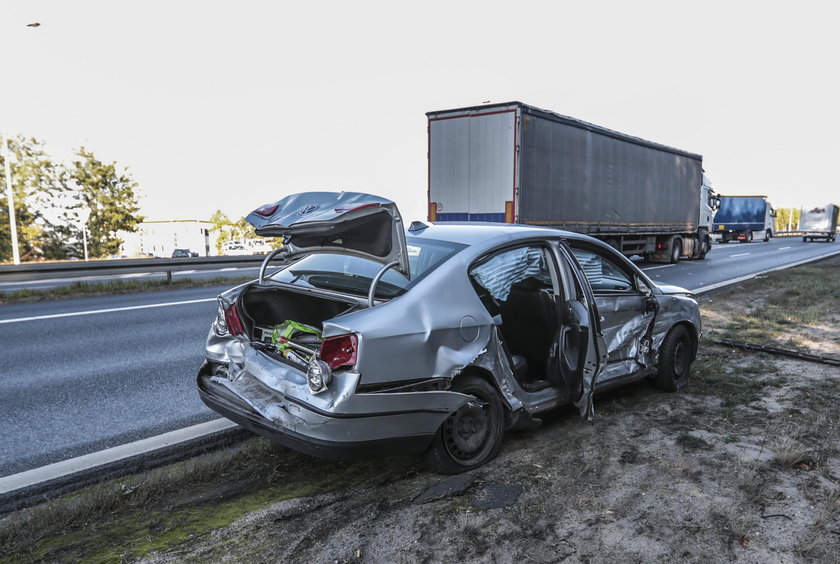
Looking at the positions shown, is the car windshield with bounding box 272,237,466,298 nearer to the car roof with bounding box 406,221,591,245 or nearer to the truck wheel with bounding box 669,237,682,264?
the car roof with bounding box 406,221,591,245

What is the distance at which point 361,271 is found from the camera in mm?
3879

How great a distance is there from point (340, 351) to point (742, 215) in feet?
162

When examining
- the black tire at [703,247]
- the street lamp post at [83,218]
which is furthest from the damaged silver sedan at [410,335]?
the street lamp post at [83,218]

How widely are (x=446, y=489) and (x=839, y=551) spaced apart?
1.82 metres

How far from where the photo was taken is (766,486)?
320 centimetres

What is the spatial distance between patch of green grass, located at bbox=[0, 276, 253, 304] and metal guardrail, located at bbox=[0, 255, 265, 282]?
283mm

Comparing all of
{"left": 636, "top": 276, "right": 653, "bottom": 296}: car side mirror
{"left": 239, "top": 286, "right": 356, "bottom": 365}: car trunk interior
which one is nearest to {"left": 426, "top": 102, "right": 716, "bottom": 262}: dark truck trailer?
{"left": 636, "top": 276, "right": 653, "bottom": 296}: car side mirror

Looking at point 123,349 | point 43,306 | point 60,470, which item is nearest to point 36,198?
point 43,306

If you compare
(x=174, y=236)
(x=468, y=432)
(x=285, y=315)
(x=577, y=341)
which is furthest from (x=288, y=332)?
(x=174, y=236)

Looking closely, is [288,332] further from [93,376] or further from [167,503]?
[93,376]

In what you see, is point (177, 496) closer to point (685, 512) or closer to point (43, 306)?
point (685, 512)

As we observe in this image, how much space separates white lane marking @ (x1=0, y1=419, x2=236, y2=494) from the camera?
3.36 metres

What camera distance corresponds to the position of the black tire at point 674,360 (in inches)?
195

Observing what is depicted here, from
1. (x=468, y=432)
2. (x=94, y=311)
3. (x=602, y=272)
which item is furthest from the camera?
(x=94, y=311)
